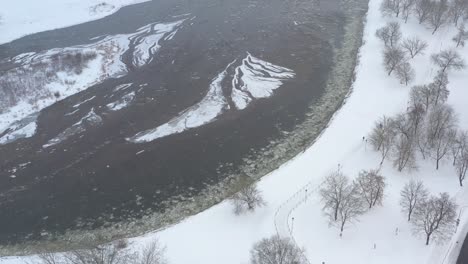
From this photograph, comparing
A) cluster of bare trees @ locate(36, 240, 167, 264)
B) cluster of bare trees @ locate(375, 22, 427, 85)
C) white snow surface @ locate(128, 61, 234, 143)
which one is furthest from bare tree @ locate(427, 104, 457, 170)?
cluster of bare trees @ locate(36, 240, 167, 264)

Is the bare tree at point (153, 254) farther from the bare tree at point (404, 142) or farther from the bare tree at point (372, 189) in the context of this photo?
the bare tree at point (404, 142)

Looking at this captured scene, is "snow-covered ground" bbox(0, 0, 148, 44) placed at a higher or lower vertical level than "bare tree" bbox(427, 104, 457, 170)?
higher

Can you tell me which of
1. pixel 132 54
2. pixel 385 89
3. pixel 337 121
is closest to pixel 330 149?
pixel 337 121

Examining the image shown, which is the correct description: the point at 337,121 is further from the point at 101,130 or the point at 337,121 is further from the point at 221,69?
the point at 101,130

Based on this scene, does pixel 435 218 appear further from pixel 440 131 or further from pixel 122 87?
pixel 122 87

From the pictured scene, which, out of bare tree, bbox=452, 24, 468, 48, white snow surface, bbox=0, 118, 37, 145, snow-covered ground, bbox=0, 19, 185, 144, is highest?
snow-covered ground, bbox=0, 19, 185, 144

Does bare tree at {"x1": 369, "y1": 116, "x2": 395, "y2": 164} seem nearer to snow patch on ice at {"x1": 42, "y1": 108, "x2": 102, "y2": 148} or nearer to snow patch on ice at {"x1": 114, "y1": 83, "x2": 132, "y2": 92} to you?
snow patch on ice at {"x1": 42, "y1": 108, "x2": 102, "y2": 148}
